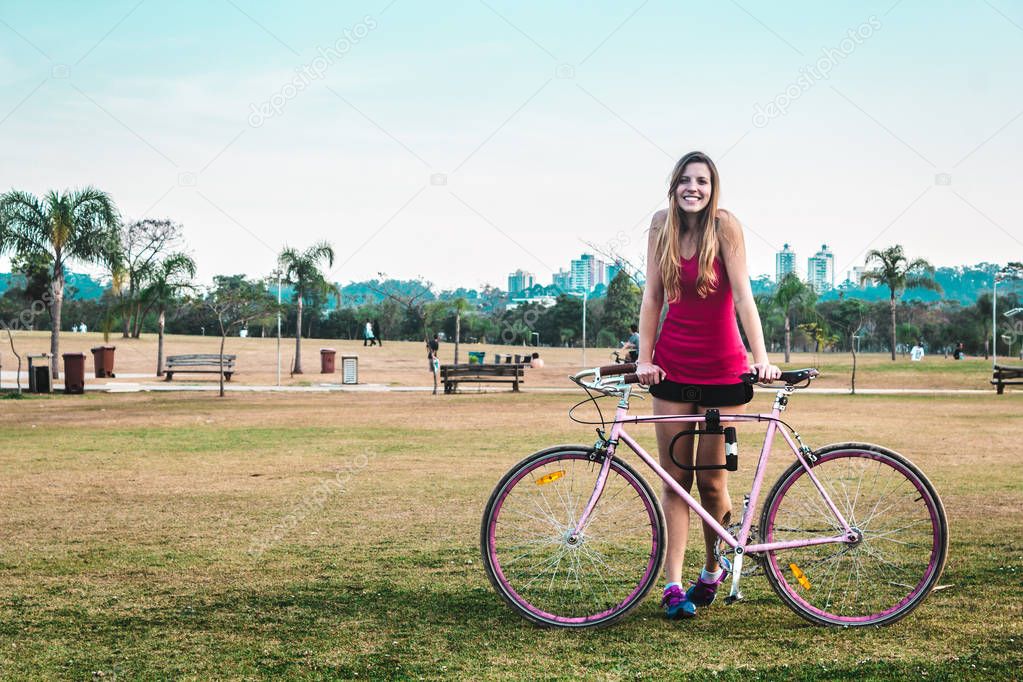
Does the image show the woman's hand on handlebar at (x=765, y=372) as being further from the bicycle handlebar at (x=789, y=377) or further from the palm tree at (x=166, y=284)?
the palm tree at (x=166, y=284)

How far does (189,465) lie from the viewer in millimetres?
11367

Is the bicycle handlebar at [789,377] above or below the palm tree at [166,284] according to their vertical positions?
below

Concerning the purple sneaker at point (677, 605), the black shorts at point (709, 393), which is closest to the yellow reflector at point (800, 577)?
the purple sneaker at point (677, 605)

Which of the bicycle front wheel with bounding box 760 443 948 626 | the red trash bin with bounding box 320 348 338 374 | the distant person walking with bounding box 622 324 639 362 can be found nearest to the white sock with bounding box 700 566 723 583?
the bicycle front wheel with bounding box 760 443 948 626

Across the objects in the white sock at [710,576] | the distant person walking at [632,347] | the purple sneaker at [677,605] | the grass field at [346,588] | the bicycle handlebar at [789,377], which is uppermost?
the distant person walking at [632,347]

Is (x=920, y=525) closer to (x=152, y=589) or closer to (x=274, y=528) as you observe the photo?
(x=152, y=589)

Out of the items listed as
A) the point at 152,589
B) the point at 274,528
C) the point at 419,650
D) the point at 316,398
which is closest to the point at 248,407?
the point at 316,398

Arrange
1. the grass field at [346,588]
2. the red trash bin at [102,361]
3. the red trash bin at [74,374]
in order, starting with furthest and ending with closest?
the red trash bin at [102,361], the red trash bin at [74,374], the grass field at [346,588]

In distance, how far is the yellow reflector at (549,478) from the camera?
435cm

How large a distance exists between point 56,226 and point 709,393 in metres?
31.0

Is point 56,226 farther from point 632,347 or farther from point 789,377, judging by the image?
point 789,377

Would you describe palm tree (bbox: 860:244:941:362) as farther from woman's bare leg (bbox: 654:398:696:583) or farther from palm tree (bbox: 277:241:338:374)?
woman's bare leg (bbox: 654:398:696:583)

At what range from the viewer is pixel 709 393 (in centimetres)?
446

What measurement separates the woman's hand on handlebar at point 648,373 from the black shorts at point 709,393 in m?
0.06
